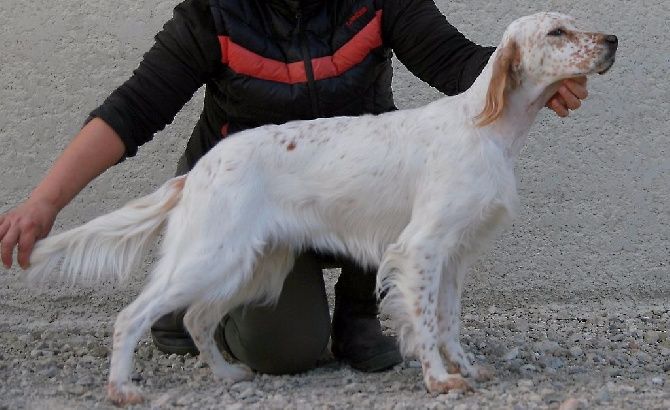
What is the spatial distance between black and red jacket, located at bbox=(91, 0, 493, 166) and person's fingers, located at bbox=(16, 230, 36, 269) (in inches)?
14.9

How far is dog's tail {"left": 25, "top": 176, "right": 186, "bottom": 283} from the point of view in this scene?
293 cm

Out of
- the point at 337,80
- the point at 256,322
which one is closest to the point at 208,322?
the point at 256,322

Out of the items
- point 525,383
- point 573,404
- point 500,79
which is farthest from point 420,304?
point 500,79

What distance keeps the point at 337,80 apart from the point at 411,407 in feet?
3.41

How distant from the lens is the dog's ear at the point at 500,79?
8.88 ft

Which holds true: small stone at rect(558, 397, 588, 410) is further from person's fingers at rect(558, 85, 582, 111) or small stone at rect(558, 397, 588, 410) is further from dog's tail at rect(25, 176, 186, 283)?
dog's tail at rect(25, 176, 186, 283)

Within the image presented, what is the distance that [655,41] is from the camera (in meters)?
4.05

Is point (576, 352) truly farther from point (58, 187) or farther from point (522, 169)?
point (58, 187)

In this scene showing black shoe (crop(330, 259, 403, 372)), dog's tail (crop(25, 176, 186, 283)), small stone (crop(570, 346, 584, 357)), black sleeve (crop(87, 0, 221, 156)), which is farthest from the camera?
small stone (crop(570, 346, 584, 357))

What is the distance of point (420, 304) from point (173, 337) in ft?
3.50

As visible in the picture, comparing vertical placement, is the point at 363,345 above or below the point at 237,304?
below

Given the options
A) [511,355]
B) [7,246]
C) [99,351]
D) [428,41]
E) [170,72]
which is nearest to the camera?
[7,246]

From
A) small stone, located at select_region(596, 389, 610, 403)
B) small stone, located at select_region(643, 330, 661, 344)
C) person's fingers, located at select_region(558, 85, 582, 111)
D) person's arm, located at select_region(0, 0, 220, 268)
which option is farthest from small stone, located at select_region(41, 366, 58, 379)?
small stone, located at select_region(643, 330, 661, 344)

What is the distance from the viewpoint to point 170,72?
3.10 metres
